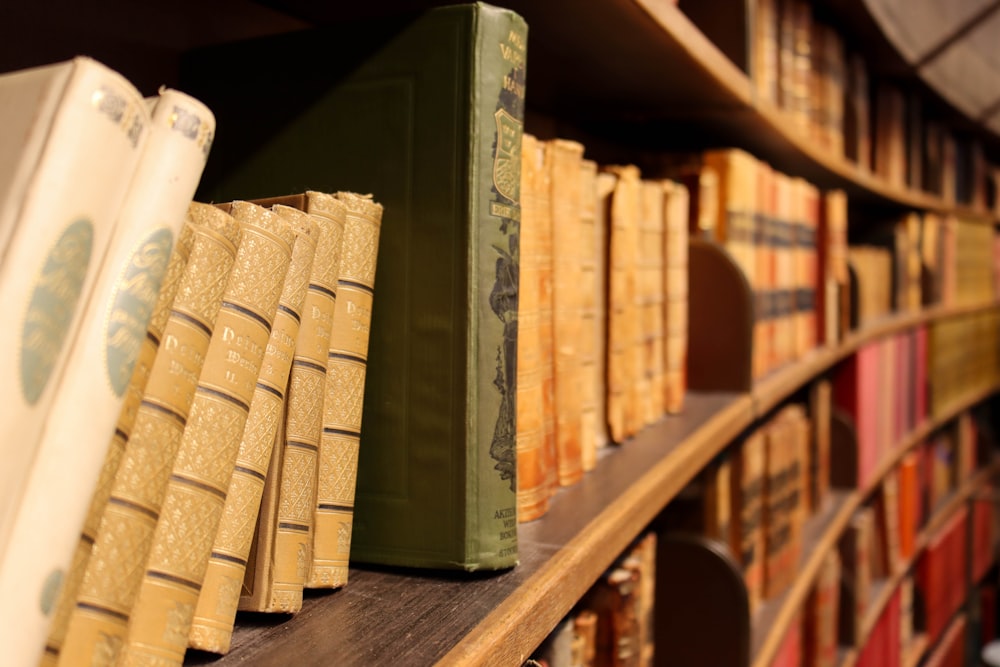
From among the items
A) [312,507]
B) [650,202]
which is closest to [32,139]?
[312,507]

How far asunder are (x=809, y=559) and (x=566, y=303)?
1.11 metres

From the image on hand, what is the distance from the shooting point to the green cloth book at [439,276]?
0.53m

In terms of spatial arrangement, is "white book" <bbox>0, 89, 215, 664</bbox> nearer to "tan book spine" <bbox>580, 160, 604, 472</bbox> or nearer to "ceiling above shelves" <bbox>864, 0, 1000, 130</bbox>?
"tan book spine" <bbox>580, 160, 604, 472</bbox>

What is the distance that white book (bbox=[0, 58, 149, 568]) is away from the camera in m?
0.29

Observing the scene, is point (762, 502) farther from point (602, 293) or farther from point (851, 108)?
point (851, 108)

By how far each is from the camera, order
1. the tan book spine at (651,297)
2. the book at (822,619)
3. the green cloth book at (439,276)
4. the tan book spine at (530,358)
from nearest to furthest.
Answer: the green cloth book at (439,276), the tan book spine at (530,358), the tan book spine at (651,297), the book at (822,619)

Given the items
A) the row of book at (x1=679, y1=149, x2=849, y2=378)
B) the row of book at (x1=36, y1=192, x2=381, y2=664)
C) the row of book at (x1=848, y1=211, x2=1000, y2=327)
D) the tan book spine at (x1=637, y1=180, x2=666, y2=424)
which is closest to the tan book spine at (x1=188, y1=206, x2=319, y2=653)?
the row of book at (x1=36, y1=192, x2=381, y2=664)

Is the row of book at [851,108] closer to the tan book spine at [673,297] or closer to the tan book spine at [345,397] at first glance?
the tan book spine at [673,297]

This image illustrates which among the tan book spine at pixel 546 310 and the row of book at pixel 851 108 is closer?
the tan book spine at pixel 546 310

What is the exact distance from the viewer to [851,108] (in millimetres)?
2166

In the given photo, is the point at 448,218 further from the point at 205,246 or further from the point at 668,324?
the point at 668,324

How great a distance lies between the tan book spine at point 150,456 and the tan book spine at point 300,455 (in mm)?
88

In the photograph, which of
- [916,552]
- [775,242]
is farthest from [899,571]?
[775,242]

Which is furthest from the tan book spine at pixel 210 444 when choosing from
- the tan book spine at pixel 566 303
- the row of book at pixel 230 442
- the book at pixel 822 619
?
the book at pixel 822 619
